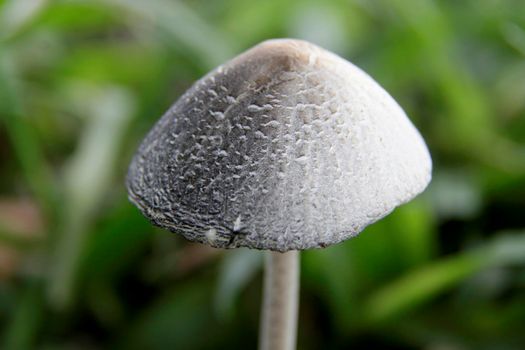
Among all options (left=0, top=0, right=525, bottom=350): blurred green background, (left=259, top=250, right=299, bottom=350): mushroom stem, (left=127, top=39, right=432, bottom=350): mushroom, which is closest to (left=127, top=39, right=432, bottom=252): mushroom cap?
(left=127, top=39, right=432, bottom=350): mushroom

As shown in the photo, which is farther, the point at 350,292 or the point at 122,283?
the point at 122,283

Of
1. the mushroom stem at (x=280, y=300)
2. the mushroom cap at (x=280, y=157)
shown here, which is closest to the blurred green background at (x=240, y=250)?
the mushroom stem at (x=280, y=300)

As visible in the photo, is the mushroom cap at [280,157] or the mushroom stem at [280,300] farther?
the mushroom stem at [280,300]

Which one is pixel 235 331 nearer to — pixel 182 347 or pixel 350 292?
pixel 182 347

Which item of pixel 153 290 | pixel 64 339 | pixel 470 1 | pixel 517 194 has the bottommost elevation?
pixel 64 339

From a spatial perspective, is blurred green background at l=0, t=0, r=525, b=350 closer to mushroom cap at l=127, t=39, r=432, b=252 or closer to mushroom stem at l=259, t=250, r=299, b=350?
mushroom stem at l=259, t=250, r=299, b=350

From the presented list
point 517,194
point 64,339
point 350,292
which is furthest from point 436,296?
point 64,339

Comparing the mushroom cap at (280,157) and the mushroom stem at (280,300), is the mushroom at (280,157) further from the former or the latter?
the mushroom stem at (280,300)
